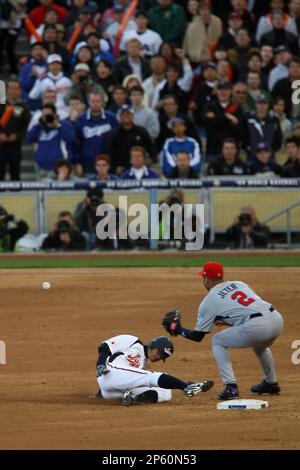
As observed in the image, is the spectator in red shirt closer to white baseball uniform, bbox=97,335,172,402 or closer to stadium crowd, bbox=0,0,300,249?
stadium crowd, bbox=0,0,300,249

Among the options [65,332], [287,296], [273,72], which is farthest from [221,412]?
[273,72]

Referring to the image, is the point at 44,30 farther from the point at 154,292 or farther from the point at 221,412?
the point at 221,412

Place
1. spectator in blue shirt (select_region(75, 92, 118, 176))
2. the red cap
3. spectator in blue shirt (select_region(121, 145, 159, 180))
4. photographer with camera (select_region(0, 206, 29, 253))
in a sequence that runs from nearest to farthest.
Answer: the red cap < photographer with camera (select_region(0, 206, 29, 253)) < spectator in blue shirt (select_region(121, 145, 159, 180)) < spectator in blue shirt (select_region(75, 92, 118, 176))

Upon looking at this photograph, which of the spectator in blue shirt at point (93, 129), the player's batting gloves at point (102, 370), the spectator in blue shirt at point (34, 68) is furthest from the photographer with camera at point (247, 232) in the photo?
the player's batting gloves at point (102, 370)

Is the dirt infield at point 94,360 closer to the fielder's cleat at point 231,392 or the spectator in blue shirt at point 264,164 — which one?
the fielder's cleat at point 231,392

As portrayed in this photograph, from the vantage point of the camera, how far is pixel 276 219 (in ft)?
73.2

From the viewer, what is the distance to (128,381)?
12680 millimetres

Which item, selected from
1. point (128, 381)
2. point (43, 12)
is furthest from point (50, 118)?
point (128, 381)

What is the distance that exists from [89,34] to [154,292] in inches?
302

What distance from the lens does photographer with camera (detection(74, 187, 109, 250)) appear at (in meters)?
22.0

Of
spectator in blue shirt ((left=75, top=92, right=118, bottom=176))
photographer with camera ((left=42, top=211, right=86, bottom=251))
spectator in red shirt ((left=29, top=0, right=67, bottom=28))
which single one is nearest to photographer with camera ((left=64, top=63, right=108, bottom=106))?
spectator in blue shirt ((left=75, top=92, right=118, bottom=176))

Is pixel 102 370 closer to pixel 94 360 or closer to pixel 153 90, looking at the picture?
pixel 94 360

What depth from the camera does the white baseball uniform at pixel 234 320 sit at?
12586 mm

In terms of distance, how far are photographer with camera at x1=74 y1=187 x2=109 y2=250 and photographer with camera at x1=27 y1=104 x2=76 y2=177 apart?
174cm
